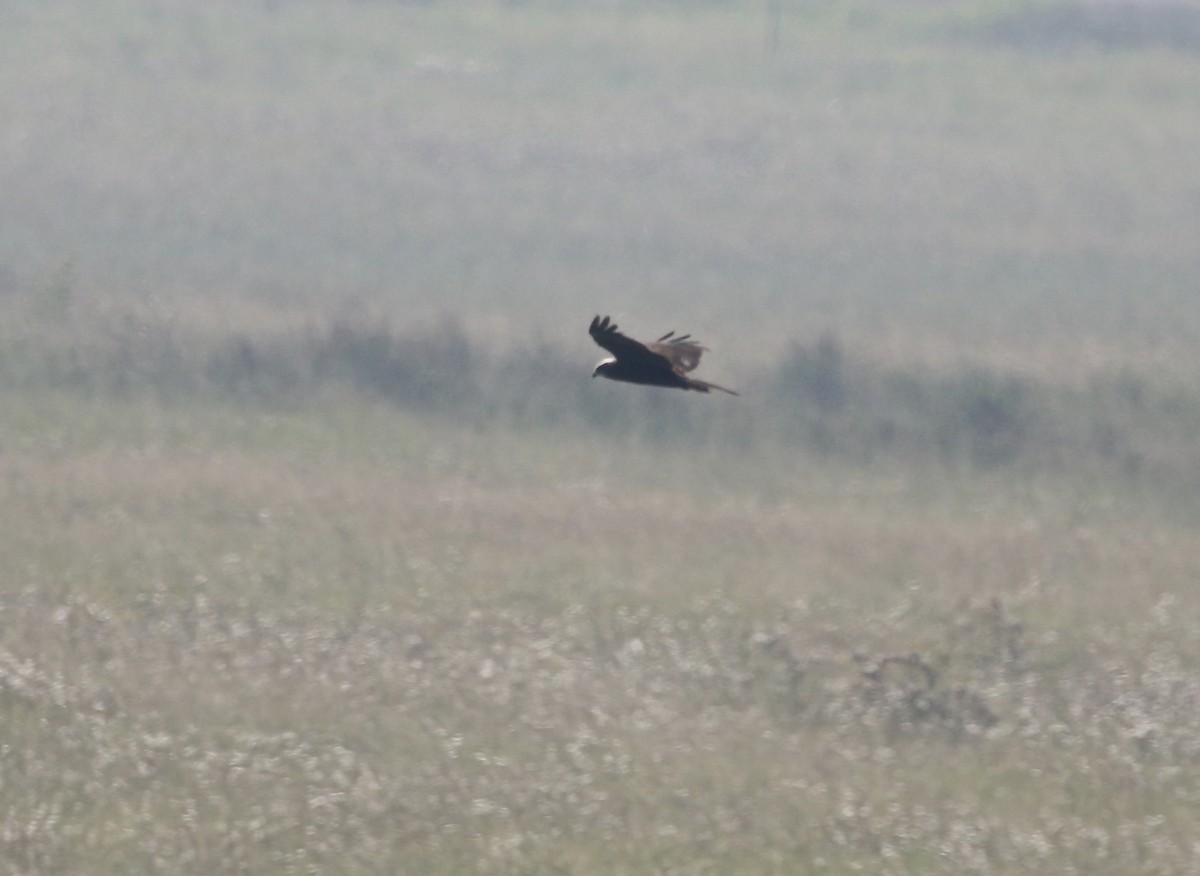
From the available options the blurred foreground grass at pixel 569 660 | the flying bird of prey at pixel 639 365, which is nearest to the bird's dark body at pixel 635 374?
the flying bird of prey at pixel 639 365

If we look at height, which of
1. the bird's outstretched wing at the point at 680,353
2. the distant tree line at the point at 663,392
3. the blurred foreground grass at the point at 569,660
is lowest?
the blurred foreground grass at the point at 569,660

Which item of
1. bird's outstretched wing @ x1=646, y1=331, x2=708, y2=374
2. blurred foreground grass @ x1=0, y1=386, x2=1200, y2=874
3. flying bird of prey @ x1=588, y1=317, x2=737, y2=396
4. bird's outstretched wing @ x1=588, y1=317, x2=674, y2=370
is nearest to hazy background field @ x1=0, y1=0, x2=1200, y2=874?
blurred foreground grass @ x1=0, y1=386, x2=1200, y2=874

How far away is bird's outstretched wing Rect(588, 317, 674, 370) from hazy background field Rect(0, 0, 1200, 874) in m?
10.4

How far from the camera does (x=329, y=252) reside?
5156cm

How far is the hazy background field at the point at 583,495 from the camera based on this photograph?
24219 millimetres

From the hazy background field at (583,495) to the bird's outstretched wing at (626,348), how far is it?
34.0 ft

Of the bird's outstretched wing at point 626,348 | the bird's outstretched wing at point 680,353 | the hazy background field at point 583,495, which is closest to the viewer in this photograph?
the bird's outstretched wing at point 626,348

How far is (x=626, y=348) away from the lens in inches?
553

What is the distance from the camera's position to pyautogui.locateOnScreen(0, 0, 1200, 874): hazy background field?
24219 mm

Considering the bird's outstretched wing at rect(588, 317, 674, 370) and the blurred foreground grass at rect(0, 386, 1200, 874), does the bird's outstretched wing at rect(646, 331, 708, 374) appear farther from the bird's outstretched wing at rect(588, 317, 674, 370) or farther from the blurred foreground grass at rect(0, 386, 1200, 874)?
the blurred foreground grass at rect(0, 386, 1200, 874)

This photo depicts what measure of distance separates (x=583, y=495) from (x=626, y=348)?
65.4 ft

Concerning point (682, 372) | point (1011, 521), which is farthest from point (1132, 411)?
point (682, 372)

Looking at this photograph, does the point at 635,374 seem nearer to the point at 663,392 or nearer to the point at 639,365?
the point at 639,365

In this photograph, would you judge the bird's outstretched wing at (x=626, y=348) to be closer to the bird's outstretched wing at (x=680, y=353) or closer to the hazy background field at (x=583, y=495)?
the bird's outstretched wing at (x=680, y=353)
